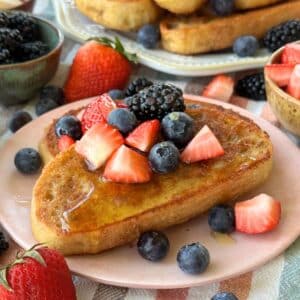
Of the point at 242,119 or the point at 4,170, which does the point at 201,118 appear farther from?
the point at 4,170

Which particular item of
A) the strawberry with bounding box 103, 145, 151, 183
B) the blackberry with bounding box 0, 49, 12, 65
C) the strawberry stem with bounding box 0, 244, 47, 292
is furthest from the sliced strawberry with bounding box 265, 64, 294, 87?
the strawberry stem with bounding box 0, 244, 47, 292

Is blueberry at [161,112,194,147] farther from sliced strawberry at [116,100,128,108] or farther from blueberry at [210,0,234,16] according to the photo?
blueberry at [210,0,234,16]

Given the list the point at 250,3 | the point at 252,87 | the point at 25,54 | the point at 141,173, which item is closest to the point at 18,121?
the point at 25,54

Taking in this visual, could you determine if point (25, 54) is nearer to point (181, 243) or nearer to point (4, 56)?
point (4, 56)

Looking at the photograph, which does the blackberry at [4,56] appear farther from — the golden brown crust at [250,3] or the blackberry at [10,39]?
the golden brown crust at [250,3]

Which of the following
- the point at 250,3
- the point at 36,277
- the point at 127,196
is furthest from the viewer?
the point at 250,3

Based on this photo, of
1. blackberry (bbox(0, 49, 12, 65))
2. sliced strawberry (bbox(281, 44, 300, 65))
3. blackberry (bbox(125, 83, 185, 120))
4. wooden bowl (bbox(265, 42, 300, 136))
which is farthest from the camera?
blackberry (bbox(0, 49, 12, 65))

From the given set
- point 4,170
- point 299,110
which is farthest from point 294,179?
point 4,170
